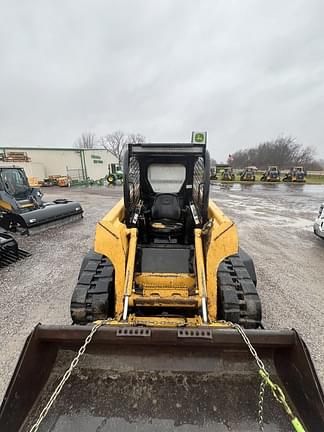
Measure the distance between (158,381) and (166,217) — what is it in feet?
6.75

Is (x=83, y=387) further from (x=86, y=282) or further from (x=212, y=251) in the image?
(x=212, y=251)

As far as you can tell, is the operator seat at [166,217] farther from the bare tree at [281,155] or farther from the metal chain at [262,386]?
the bare tree at [281,155]

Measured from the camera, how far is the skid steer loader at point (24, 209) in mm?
7691

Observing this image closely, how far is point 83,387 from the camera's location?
180 cm

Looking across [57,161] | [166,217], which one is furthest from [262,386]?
[57,161]

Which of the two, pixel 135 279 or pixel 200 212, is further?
pixel 200 212

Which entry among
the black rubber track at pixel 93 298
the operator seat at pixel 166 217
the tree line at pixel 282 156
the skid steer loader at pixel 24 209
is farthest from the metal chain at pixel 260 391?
the tree line at pixel 282 156

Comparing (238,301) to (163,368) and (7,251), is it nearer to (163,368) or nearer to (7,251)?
(163,368)

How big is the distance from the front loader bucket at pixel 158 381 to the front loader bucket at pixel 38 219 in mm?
6632

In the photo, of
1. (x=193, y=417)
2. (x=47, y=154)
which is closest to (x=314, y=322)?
(x=193, y=417)

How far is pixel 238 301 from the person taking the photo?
97.6 inches

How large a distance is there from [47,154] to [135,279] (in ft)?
104

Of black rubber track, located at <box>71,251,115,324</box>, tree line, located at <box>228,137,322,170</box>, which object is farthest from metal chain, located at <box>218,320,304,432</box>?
tree line, located at <box>228,137,322,170</box>

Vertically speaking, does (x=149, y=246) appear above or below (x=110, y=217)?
below
